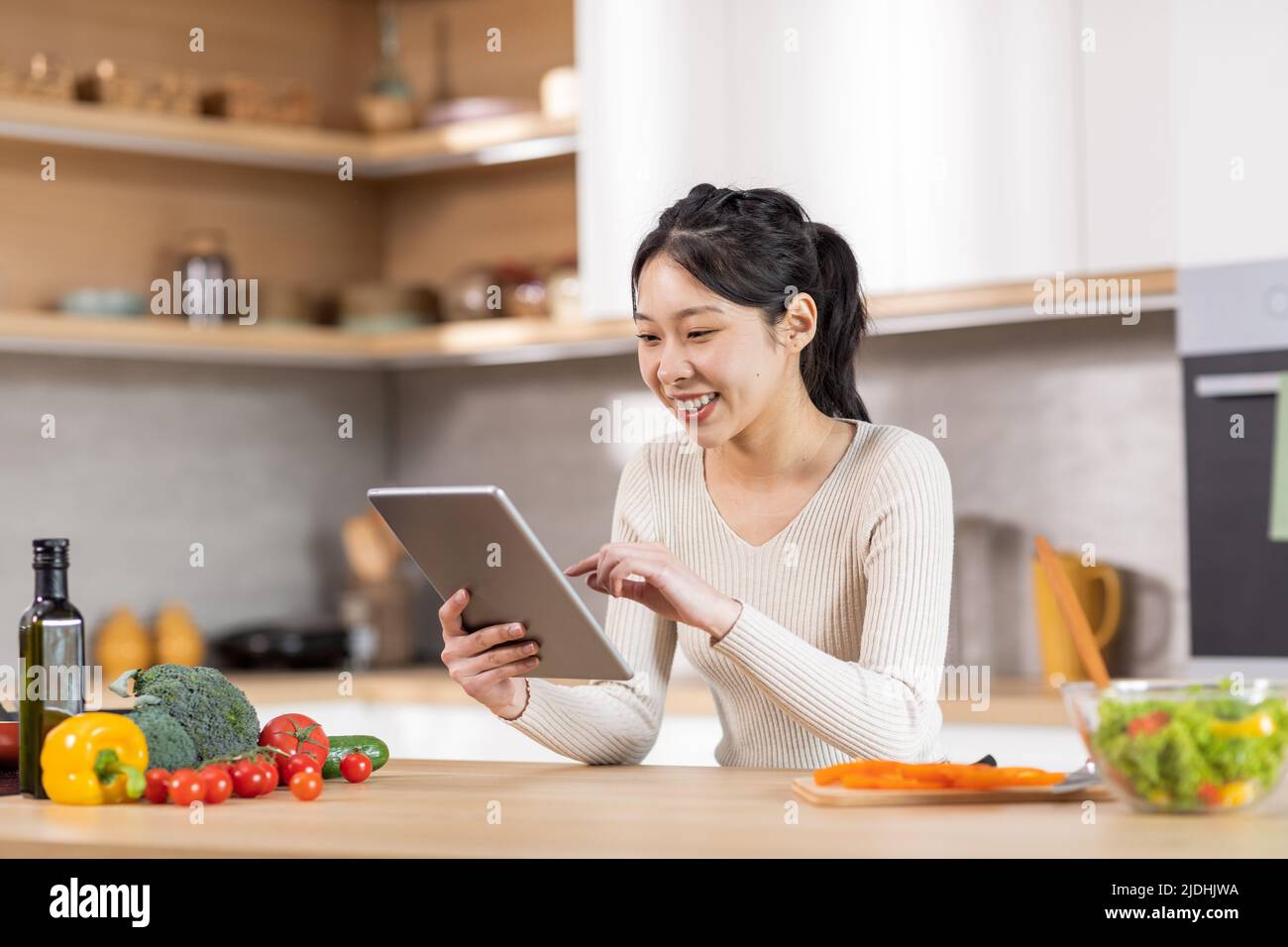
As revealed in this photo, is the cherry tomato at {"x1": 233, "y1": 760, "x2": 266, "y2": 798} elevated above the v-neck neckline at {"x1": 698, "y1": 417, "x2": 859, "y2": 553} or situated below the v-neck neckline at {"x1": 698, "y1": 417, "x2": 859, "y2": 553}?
below

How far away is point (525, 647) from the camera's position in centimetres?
180

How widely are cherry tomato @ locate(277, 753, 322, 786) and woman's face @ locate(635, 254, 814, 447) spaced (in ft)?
2.01

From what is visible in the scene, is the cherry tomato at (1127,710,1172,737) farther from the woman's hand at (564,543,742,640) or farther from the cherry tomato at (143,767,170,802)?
the cherry tomato at (143,767,170,802)

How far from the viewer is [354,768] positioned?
68.4 inches

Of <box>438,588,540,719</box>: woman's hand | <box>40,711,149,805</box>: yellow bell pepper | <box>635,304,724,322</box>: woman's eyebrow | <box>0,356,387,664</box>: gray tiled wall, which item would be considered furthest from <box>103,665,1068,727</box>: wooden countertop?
<box>40,711,149,805</box>: yellow bell pepper

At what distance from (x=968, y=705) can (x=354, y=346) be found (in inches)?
65.5

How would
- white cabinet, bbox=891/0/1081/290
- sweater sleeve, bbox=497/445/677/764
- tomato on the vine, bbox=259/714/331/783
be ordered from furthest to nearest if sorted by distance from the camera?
1. white cabinet, bbox=891/0/1081/290
2. sweater sleeve, bbox=497/445/677/764
3. tomato on the vine, bbox=259/714/331/783

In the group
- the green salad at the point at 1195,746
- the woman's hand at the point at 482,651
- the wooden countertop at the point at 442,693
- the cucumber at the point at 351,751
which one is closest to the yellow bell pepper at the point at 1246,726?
the green salad at the point at 1195,746

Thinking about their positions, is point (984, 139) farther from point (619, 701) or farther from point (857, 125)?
point (619, 701)

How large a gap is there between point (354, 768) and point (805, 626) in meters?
0.65

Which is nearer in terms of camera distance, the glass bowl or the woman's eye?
the glass bowl

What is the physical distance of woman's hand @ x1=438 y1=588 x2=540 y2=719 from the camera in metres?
1.78

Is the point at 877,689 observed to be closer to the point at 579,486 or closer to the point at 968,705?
the point at 968,705
